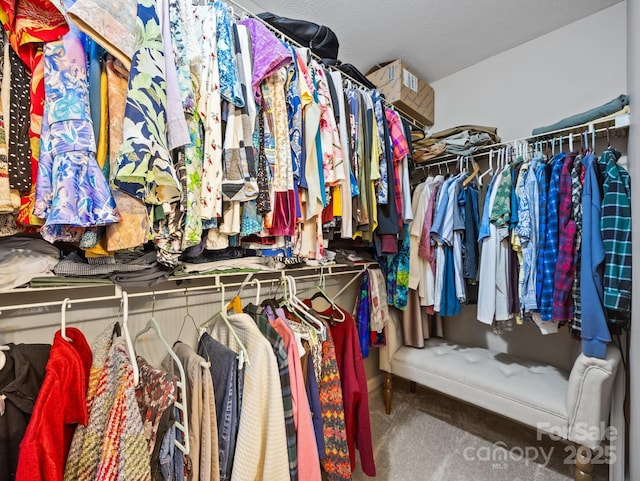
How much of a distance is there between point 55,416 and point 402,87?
7.68 feet

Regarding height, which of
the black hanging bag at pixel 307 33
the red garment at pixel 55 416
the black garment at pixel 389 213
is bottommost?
the red garment at pixel 55 416

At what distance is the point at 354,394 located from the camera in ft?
4.25

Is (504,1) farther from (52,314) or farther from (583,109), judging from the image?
(52,314)

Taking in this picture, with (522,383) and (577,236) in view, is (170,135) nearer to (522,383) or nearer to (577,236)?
(577,236)

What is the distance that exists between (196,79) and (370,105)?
930 millimetres

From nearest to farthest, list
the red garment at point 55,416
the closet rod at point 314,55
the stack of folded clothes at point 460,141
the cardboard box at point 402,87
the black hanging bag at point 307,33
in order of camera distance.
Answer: the red garment at point 55,416 < the closet rod at point 314,55 < the black hanging bag at point 307,33 < the stack of folded clothes at point 460,141 < the cardboard box at point 402,87

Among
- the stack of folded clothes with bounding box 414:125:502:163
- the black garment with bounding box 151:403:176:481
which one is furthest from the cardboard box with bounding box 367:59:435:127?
the black garment with bounding box 151:403:176:481

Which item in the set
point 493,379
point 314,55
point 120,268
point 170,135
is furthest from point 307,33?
point 493,379

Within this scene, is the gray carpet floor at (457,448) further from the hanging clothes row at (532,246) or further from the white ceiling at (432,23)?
the white ceiling at (432,23)

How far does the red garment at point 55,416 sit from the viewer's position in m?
0.58

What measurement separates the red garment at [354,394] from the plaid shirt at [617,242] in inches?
43.4

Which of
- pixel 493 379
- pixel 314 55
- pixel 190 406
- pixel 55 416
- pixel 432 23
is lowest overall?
pixel 493 379

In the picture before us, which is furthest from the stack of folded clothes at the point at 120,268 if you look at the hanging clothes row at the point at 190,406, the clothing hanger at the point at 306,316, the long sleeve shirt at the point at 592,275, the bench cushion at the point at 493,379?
the long sleeve shirt at the point at 592,275

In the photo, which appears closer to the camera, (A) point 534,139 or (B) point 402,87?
(A) point 534,139
